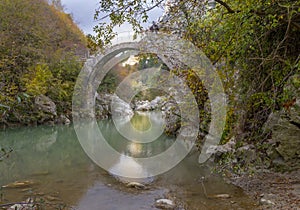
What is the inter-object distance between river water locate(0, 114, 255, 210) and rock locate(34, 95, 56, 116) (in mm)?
6732

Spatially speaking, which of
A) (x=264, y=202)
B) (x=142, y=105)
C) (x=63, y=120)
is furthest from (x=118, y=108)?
(x=264, y=202)

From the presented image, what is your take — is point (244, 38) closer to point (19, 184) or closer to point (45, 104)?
point (19, 184)

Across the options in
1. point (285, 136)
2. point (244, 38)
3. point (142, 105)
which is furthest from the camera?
point (142, 105)

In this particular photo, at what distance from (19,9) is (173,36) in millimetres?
12301

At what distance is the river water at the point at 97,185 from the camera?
382cm

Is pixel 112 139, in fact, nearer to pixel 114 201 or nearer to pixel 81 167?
pixel 81 167

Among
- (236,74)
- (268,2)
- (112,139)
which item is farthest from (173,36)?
(112,139)

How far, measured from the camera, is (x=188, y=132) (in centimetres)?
782

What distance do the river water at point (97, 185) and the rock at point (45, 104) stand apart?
6.73 m

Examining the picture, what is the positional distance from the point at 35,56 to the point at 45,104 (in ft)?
8.80

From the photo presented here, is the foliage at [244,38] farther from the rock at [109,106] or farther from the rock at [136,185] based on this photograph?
the rock at [109,106]

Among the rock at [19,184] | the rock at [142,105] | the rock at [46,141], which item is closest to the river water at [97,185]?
the rock at [19,184]

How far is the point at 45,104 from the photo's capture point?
1456cm

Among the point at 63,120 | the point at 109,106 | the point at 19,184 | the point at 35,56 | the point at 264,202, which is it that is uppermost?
the point at 35,56
